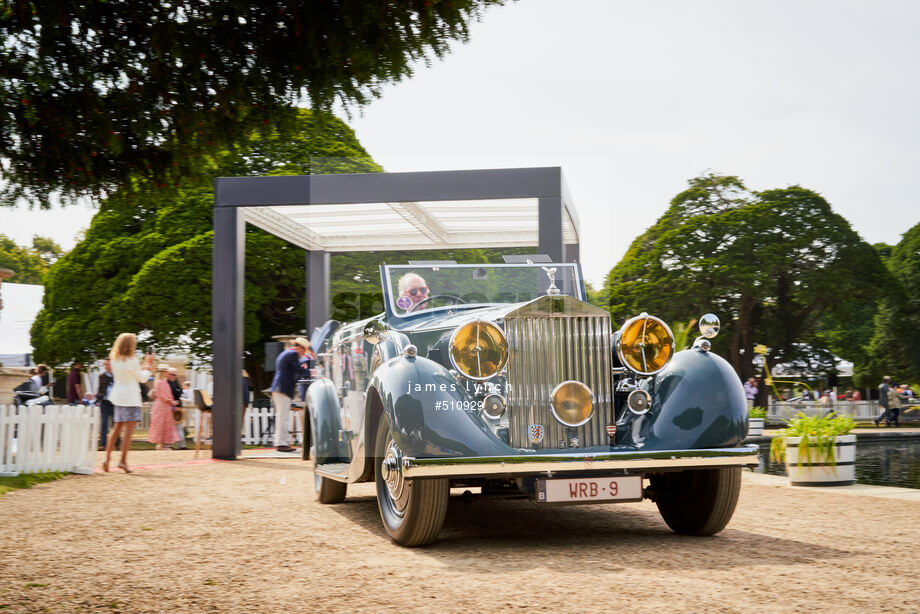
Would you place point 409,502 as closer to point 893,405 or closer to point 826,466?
point 826,466

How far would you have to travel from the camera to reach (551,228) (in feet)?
36.7

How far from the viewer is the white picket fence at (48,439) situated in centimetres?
1041

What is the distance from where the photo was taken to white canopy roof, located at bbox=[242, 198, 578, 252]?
12.1 m

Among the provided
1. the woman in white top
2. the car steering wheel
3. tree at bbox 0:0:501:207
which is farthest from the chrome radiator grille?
the woman in white top

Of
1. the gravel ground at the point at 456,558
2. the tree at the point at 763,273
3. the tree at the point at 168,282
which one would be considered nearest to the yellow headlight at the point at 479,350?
the gravel ground at the point at 456,558

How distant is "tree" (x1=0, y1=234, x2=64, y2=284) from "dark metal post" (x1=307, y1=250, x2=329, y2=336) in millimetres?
52520

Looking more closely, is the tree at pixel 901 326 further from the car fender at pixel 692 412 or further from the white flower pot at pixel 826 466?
the car fender at pixel 692 412

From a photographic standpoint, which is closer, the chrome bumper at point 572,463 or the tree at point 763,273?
the chrome bumper at point 572,463

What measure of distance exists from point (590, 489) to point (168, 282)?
803 inches

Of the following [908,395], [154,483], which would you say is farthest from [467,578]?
[908,395]

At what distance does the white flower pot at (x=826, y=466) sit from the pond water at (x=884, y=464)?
109 cm

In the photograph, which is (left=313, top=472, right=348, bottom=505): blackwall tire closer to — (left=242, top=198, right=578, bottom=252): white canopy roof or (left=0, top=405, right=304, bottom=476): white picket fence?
(left=0, top=405, right=304, bottom=476): white picket fence

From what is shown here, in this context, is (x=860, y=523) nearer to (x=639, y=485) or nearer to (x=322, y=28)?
(x=639, y=485)

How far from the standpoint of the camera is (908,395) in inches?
1554
